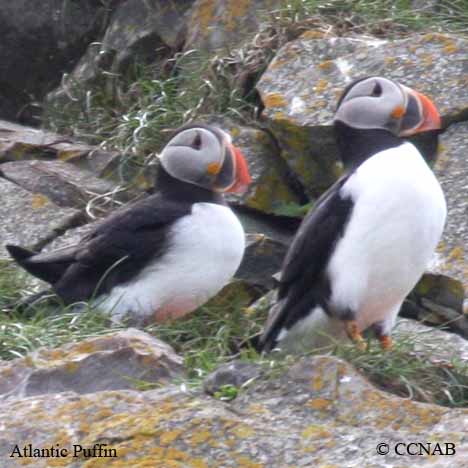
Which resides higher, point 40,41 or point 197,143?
point 197,143

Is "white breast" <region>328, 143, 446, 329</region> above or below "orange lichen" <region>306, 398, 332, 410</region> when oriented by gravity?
below

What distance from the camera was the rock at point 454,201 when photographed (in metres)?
6.69

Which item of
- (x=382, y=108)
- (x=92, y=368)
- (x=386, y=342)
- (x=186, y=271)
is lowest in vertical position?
(x=186, y=271)

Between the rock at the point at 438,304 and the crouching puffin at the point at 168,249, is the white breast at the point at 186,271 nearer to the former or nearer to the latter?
the crouching puffin at the point at 168,249

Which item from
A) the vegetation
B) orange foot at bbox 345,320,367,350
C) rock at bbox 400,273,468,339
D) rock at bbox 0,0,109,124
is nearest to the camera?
orange foot at bbox 345,320,367,350

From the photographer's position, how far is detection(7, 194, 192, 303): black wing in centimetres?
665

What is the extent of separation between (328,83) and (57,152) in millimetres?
1710

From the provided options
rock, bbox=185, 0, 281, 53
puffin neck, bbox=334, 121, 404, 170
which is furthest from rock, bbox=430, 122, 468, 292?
rock, bbox=185, 0, 281, 53

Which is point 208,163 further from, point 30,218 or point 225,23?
point 225,23

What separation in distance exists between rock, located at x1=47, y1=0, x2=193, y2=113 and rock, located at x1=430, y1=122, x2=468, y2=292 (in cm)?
247

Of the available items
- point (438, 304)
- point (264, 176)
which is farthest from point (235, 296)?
point (438, 304)

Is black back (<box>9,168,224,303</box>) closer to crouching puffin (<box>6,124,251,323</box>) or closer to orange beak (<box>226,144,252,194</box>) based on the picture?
crouching puffin (<box>6,124,251,323</box>)

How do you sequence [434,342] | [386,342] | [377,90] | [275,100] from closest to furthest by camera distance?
[386,342] < [434,342] < [377,90] < [275,100]

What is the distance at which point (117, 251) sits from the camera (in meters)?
6.68
